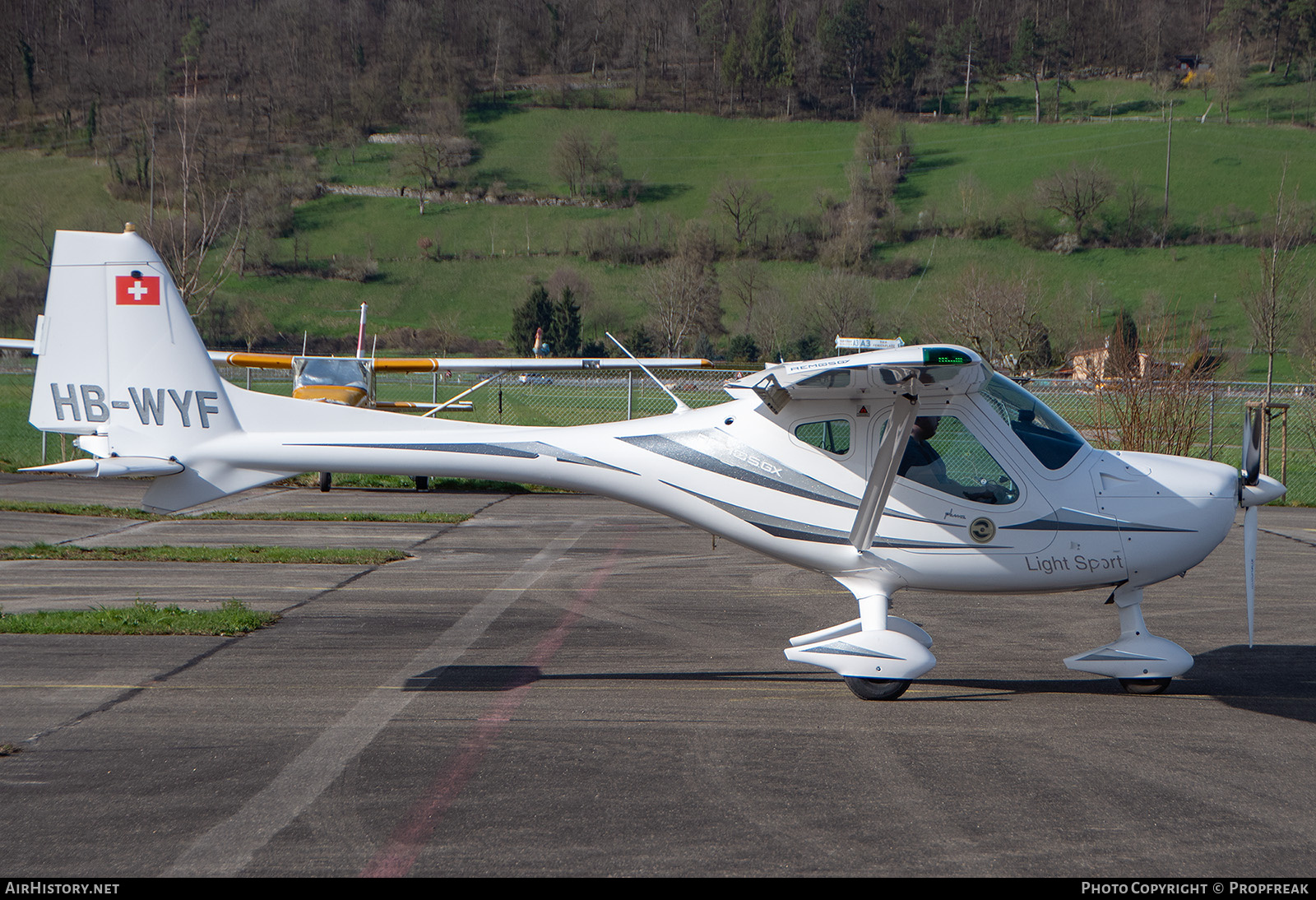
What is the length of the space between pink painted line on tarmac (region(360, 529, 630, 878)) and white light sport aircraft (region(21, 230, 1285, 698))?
1708 mm

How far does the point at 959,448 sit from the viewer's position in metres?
7.41

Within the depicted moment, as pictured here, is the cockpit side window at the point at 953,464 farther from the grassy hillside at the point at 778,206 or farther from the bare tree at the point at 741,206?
the bare tree at the point at 741,206

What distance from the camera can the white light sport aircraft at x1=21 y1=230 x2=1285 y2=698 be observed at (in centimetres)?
727

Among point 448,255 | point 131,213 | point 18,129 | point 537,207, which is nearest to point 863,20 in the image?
point 537,207

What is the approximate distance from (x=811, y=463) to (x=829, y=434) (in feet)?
0.85

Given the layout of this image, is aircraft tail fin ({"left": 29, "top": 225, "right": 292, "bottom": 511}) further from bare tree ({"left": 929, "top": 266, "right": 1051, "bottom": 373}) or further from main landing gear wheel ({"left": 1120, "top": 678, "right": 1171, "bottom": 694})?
bare tree ({"left": 929, "top": 266, "right": 1051, "bottom": 373})

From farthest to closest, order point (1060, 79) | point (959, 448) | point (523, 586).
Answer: point (1060, 79) → point (523, 586) → point (959, 448)

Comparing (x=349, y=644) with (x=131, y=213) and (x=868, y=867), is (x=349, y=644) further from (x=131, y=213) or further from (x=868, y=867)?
(x=131, y=213)

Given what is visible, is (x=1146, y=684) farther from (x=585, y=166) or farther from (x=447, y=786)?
(x=585, y=166)

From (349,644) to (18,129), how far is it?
157 meters

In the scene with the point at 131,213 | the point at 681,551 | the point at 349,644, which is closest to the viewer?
the point at 349,644

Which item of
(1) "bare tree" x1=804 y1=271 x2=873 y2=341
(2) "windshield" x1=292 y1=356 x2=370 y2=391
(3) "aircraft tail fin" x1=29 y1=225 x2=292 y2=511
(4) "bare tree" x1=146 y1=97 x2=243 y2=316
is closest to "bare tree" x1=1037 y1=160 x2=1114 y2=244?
(1) "bare tree" x1=804 y1=271 x2=873 y2=341

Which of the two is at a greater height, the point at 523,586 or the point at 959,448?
the point at 959,448

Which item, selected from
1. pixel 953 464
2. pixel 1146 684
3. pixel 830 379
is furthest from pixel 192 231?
pixel 1146 684
